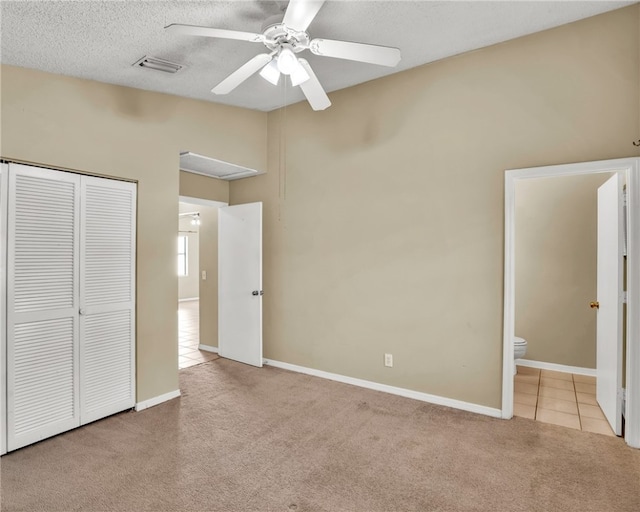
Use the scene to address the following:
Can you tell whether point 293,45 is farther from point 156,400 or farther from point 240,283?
point 156,400

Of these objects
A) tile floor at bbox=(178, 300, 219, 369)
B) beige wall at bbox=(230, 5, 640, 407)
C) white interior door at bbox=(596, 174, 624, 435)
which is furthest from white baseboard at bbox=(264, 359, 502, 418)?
tile floor at bbox=(178, 300, 219, 369)

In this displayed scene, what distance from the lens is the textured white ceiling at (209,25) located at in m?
2.18

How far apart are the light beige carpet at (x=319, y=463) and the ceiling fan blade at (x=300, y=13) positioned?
103 inches

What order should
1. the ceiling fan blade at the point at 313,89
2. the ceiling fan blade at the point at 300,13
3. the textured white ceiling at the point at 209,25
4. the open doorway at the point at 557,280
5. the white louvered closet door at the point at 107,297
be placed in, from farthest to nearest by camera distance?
the open doorway at the point at 557,280 → the white louvered closet door at the point at 107,297 → the ceiling fan blade at the point at 313,89 → the textured white ceiling at the point at 209,25 → the ceiling fan blade at the point at 300,13

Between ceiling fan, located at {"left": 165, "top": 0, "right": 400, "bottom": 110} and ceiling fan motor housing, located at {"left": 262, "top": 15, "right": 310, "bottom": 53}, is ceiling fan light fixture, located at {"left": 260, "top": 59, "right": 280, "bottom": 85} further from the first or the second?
ceiling fan motor housing, located at {"left": 262, "top": 15, "right": 310, "bottom": 53}

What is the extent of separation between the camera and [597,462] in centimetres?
243

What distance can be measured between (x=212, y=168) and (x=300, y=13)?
2726mm

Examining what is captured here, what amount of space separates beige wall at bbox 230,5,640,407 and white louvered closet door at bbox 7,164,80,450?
2.17 m

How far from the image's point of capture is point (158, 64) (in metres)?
2.82

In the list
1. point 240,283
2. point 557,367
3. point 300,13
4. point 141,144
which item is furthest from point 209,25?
point 557,367

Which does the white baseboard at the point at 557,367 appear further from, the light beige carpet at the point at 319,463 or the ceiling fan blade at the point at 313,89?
the ceiling fan blade at the point at 313,89

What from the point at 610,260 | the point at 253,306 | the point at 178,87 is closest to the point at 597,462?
the point at 610,260

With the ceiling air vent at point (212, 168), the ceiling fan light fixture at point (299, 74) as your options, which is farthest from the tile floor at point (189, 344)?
the ceiling fan light fixture at point (299, 74)

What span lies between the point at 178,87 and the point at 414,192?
2.38m
